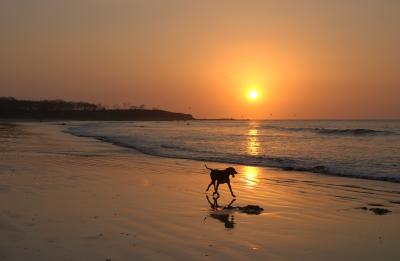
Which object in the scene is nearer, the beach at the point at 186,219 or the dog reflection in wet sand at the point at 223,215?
the beach at the point at 186,219

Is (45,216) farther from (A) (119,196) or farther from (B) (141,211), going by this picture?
(A) (119,196)

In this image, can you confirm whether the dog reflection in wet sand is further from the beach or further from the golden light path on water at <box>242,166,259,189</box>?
the golden light path on water at <box>242,166,259,189</box>

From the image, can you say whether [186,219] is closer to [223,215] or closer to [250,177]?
[223,215]

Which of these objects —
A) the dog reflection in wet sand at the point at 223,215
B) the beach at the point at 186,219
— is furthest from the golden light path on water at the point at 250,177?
the dog reflection in wet sand at the point at 223,215

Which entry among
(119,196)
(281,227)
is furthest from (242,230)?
Answer: (119,196)

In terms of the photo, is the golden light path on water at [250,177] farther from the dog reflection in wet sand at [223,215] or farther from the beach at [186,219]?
the dog reflection in wet sand at [223,215]

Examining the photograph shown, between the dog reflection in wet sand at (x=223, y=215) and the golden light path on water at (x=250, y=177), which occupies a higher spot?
the golden light path on water at (x=250, y=177)

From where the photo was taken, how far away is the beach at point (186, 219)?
653 centimetres

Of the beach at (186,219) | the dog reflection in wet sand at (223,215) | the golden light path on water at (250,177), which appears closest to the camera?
the beach at (186,219)

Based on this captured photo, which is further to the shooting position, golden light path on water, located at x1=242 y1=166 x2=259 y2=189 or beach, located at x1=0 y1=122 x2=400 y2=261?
golden light path on water, located at x1=242 y1=166 x2=259 y2=189

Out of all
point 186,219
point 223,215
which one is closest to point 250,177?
point 223,215

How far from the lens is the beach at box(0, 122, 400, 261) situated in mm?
6531

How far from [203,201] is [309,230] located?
3.46 meters

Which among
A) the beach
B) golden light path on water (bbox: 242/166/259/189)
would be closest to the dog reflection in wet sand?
the beach
